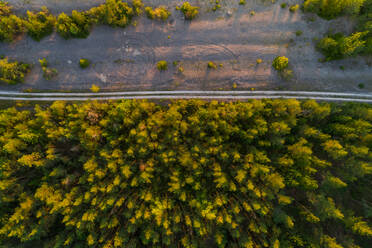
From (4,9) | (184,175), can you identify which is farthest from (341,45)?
(4,9)

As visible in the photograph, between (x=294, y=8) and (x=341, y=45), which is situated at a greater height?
(x=294, y=8)

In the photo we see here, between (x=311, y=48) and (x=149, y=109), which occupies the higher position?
(x=311, y=48)


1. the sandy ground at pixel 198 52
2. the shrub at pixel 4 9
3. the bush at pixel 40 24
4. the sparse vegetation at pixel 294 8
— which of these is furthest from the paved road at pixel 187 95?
the sparse vegetation at pixel 294 8

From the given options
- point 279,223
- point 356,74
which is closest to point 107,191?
point 279,223

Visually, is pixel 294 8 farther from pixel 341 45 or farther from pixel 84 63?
pixel 84 63

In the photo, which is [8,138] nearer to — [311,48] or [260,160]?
[260,160]

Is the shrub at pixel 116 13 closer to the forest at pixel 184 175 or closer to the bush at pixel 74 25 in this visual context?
the bush at pixel 74 25

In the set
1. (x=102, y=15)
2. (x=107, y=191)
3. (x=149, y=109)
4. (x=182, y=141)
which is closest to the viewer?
(x=107, y=191)
